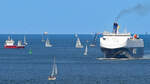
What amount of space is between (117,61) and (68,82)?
49337mm

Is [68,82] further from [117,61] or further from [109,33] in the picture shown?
[109,33]

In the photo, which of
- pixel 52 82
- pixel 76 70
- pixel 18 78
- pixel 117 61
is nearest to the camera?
pixel 52 82

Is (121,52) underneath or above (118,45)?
underneath

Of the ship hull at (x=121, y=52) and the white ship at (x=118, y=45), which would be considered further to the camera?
the ship hull at (x=121, y=52)

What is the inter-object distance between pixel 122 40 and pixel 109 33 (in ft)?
14.3

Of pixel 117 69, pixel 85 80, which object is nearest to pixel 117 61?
pixel 117 69

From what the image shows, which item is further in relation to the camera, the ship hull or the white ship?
the ship hull

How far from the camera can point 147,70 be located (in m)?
104

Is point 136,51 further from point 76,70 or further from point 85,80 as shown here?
point 85,80

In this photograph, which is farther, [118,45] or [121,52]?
[121,52]

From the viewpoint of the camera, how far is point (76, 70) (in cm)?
10300

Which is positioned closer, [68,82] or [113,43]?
[68,82]

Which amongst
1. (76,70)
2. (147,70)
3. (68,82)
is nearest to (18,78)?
(68,82)

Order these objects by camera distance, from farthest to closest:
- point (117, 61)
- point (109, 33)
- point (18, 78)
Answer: point (109, 33) → point (117, 61) → point (18, 78)
